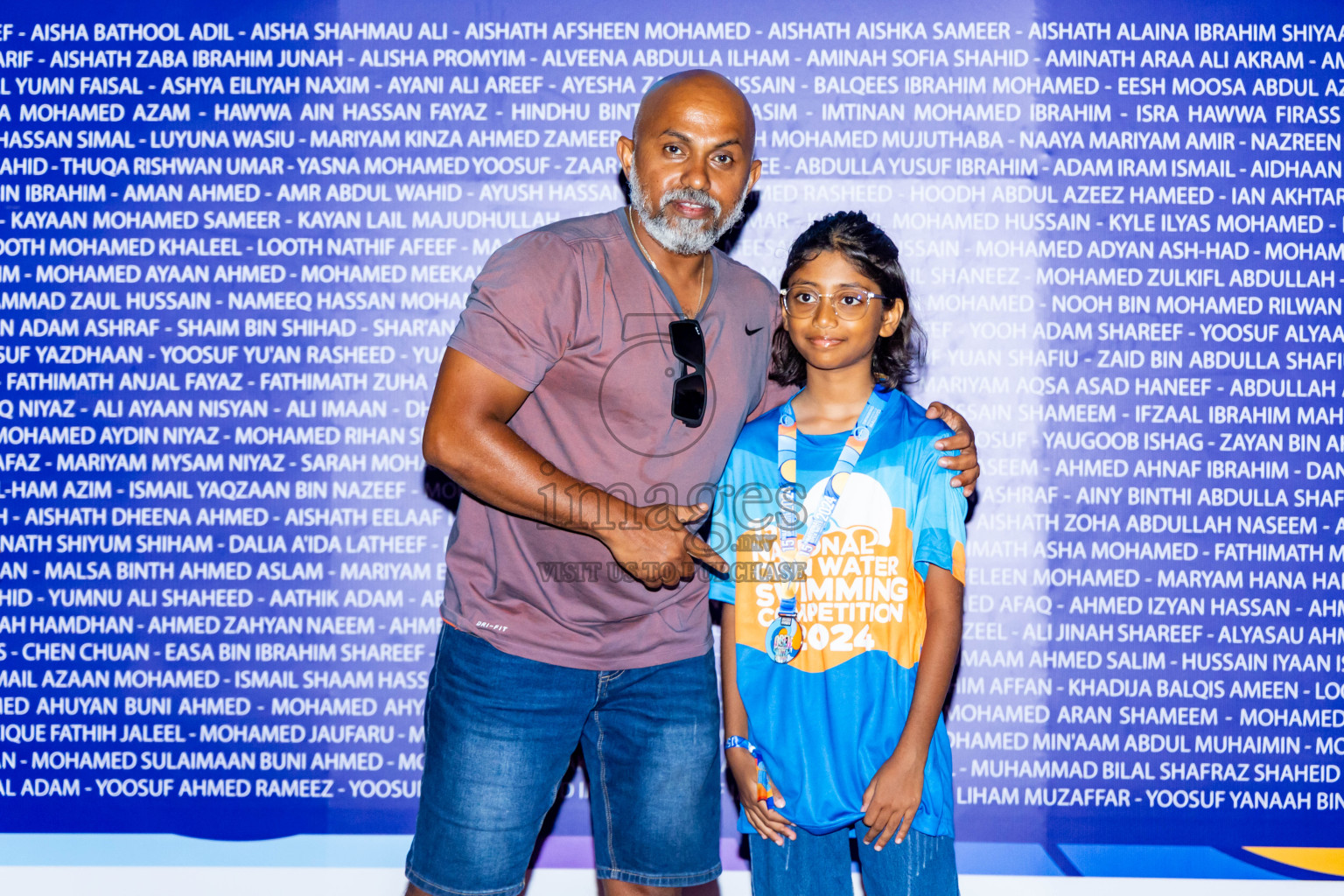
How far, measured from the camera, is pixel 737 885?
280 cm

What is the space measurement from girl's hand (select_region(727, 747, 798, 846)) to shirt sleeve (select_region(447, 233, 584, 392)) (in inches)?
35.5

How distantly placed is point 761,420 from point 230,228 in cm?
177

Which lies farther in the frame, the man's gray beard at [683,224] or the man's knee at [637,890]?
the man's knee at [637,890]

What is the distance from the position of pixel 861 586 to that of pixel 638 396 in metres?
0.61

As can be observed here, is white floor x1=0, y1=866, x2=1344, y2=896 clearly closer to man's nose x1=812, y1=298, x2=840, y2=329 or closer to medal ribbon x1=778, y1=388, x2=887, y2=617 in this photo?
medal ribbon x1=778, y1=388, x2=887, y2=617

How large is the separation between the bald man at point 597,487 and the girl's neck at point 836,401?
0.61ft

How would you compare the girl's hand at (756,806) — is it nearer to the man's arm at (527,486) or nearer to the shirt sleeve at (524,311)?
the man's arm at (527,486)

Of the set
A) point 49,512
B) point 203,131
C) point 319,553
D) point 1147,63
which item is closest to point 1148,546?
point 1147,63

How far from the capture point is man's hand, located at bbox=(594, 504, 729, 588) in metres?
1.71

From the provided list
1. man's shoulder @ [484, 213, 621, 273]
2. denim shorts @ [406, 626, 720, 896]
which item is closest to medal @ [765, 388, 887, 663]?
denim shorts @ [406, 626, 720, 896]

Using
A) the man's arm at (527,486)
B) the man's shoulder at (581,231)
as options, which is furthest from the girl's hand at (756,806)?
the man's shoulder at (581,231)

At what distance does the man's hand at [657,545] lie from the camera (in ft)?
5.60

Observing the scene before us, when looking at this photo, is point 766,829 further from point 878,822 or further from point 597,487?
point 597,487

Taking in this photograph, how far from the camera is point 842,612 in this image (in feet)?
6.16
